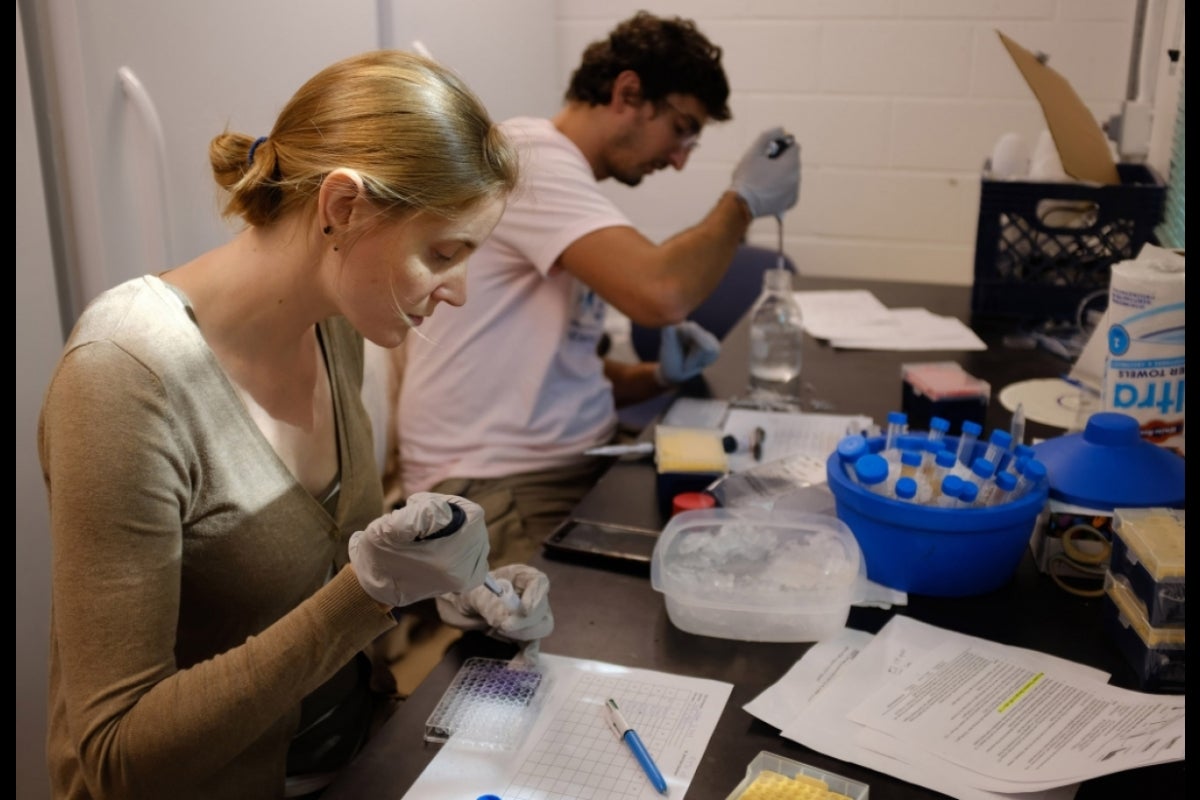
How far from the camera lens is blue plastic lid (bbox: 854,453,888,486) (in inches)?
42.9

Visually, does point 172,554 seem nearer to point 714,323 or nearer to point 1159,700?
point 1159,700

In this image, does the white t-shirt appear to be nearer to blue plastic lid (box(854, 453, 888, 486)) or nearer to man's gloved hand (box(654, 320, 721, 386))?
man's gloved hand (box(654, 320, 721, 386))

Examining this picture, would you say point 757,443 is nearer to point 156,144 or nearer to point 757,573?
point 757,573

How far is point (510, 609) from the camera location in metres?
0.99

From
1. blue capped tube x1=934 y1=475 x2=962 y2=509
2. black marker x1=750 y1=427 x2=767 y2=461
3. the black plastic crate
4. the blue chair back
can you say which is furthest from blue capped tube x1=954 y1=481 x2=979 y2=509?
the blue chair back

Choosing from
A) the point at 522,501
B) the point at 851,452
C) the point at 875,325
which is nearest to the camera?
the point at 851,452

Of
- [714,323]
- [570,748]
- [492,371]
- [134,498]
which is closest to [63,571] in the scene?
[134,498]

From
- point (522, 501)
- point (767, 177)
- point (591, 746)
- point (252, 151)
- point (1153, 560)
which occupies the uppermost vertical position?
point (252, 151)

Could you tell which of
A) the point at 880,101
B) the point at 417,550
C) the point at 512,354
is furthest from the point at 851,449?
the point at 880,101

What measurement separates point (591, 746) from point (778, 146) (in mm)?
1310

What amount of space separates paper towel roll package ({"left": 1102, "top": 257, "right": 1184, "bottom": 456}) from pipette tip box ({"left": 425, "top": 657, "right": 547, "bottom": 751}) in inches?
30.5

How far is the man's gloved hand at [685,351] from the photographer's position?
1877mm

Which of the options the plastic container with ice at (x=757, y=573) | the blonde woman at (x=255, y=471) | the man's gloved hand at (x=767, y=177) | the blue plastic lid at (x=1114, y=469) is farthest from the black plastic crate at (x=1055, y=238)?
the blonde woman at (x=255, y=471)

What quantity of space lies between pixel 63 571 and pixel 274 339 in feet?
1.06
